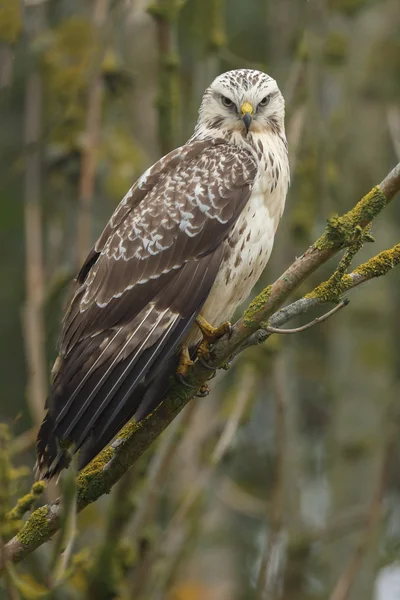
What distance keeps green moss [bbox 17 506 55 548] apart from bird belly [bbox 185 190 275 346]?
1.28 meters

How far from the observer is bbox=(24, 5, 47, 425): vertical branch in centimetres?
663

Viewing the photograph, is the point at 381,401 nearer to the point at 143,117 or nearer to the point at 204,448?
the point at 204,448

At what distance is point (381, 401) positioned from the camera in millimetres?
8789

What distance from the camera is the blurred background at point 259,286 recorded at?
6.80 meters

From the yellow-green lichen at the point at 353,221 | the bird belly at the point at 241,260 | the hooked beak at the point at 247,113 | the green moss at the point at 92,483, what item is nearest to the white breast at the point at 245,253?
the bird belly at the point at 241,260

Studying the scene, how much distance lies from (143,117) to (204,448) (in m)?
5.32

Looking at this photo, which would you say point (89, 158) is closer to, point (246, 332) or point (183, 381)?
point (183, 381)

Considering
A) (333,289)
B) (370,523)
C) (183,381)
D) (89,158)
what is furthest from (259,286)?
(333,289)

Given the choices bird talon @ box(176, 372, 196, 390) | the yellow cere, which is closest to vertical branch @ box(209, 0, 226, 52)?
the yellow cere

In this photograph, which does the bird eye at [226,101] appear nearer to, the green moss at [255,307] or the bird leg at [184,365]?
the bird leg at [184,365]

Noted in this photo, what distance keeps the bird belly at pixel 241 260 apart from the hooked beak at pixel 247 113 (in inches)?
23.2

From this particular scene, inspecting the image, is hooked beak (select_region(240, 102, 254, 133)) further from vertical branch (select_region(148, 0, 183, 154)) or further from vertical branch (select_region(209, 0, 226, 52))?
vertical branch (select_region(209, 0, 226, 52))

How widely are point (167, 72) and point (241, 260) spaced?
2096mm

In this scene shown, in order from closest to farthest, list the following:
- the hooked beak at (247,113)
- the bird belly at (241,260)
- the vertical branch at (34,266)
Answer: the bird belly at (241,260) → the hooked beak at (247,113) → the vertical branch at (34,266)
